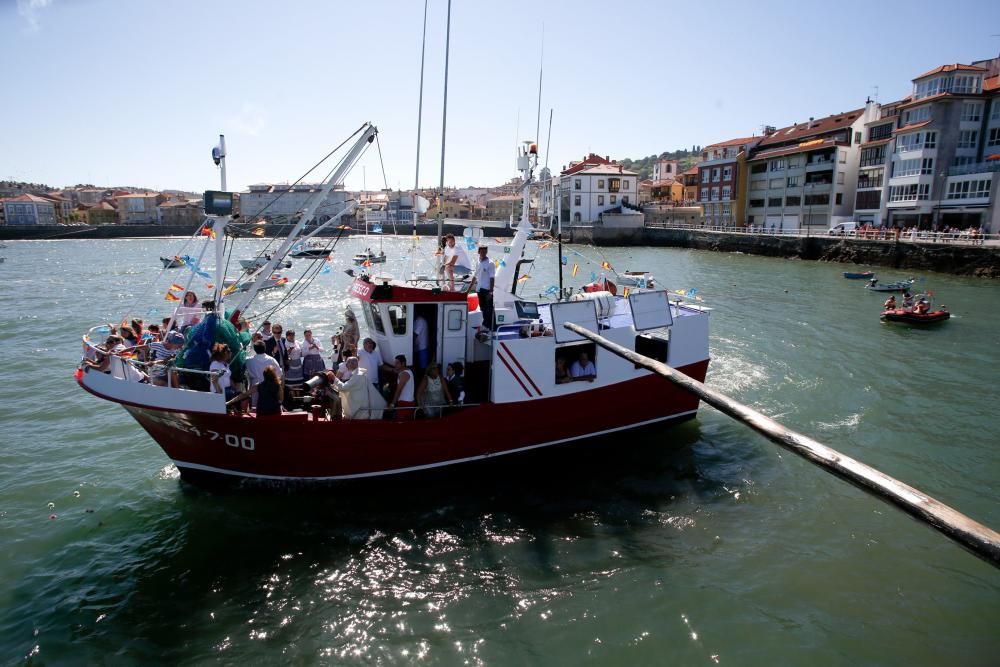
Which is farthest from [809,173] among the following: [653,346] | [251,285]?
[251,285]

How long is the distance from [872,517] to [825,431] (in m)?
3.92

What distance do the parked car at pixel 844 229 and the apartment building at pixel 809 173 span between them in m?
3.73

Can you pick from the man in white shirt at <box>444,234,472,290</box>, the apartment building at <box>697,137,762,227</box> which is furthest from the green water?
the apartment building at <box>697,137,762,227</box>

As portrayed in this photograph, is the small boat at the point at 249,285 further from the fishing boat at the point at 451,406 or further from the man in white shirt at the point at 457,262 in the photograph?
the man in white shirt at the point at 457,262

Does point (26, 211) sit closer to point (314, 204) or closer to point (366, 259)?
point (366, 259)

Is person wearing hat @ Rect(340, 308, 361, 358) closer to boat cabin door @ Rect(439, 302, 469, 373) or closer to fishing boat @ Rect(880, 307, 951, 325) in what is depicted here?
boat cabin door @ Rect(439, 302, 469, 373)

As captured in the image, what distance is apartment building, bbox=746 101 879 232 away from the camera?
5800 centimetres

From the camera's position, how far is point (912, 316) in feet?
81.2

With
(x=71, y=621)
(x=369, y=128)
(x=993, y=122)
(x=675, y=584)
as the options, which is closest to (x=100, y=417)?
(x=71, y=621)

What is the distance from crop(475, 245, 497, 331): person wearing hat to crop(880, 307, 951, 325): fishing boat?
22418 millimetres

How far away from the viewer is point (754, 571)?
27.2ft

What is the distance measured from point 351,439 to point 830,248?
51118 mm

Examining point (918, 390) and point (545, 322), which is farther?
point (918, 390)

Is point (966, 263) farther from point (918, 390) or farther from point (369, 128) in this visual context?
point (369, 128)
